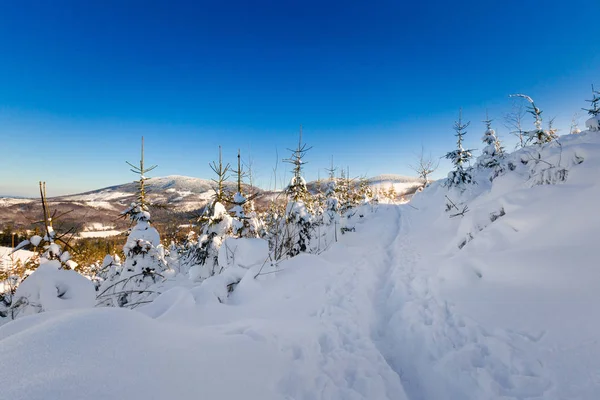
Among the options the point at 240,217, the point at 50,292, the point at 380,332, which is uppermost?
the point at 240,217

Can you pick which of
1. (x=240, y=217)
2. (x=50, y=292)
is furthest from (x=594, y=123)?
(x=50, y=292)

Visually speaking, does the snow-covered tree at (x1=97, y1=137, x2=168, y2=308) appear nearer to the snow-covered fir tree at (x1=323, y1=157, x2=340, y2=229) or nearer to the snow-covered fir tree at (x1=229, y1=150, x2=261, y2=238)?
the snow-covered fir tree at (x1=229, y1=150, x2=261, y2=238)

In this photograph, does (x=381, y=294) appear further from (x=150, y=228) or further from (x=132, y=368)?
(x=150, y=228)

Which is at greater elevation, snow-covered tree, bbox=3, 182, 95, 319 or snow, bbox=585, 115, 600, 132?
snow, bbox=585, 115, 600, 132

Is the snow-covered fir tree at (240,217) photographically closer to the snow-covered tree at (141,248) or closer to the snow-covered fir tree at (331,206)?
the snow-covered tree at (141,248)

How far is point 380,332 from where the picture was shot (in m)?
4.02

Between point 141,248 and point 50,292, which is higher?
point 50,292

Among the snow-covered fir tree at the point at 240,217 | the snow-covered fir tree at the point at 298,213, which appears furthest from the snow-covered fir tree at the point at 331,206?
the snow-covered fir tree at the point at 240,217

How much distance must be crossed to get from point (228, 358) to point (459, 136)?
2016cm

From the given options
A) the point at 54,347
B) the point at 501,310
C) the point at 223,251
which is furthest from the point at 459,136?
the point at 54,347

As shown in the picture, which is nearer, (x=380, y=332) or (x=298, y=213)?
(x=380, y=332)

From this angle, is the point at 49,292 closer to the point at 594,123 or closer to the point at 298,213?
the point at 298,213

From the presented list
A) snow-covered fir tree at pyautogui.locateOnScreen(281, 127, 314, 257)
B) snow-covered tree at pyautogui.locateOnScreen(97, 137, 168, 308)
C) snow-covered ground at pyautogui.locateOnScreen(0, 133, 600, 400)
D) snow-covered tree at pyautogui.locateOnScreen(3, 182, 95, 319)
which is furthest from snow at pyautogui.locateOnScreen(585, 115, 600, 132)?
snow-covered tree at pyautogui.locateOnScreen(97, 137, 168, 308)

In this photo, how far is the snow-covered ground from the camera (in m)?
1.67
